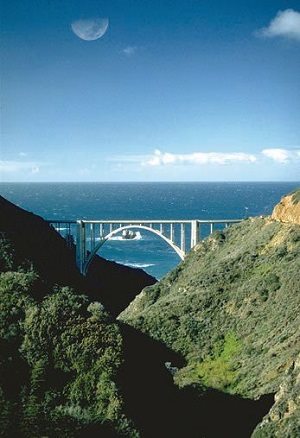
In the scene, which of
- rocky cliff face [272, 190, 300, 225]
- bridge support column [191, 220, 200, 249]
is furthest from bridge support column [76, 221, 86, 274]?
rocky cliff face [272, 190, 300, 225]

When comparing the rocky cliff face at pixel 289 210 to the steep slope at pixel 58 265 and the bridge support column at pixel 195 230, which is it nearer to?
the bridge support column at pixel 195 230

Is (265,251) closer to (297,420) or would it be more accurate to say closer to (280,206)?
(280,206)

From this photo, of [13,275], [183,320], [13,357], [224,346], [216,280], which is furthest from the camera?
[216,280]

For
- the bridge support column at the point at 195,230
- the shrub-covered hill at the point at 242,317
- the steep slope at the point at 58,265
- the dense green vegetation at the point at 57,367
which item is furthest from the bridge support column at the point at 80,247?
the dense green vegetation at the point at 57,367

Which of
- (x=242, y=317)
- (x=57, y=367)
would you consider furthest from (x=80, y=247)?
(x=57, y=367)

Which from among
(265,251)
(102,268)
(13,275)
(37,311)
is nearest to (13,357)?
(37,311)

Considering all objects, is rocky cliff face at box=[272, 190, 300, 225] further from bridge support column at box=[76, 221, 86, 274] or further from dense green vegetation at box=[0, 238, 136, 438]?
dense green vegetation at box=[0, 238, 136, 438]
